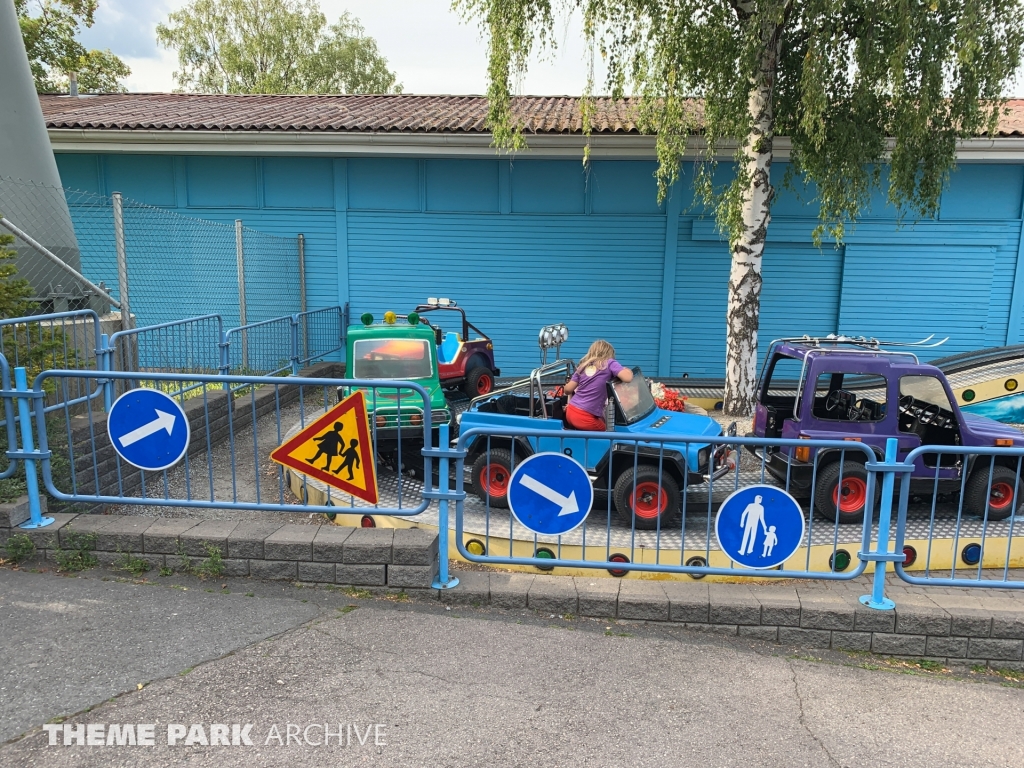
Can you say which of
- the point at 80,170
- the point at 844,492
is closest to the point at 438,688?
the point at 844,492

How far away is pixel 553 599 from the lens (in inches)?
161

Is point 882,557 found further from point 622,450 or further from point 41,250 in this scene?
point 41,250

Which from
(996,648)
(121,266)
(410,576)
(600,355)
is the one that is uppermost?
(121,266)

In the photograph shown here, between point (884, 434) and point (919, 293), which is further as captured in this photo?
point (919, 293)

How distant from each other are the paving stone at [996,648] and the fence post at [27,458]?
5624 millimetres

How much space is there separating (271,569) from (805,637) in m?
3.19

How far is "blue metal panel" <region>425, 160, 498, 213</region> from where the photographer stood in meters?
12.1

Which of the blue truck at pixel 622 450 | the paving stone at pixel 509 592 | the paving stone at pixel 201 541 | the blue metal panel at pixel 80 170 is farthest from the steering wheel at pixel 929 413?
the blue metal panel at pixel 80 170

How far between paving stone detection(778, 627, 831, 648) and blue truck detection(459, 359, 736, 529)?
1.66m

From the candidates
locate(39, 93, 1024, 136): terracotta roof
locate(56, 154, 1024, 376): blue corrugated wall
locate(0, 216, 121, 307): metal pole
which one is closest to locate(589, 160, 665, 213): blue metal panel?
locate(56, 154, 1024, 376): blue corrugated wall

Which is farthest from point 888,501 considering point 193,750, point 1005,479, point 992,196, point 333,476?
point 992,196

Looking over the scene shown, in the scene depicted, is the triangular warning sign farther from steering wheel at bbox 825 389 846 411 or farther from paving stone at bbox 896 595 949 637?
steering wheel at bbox 825 389 846 411

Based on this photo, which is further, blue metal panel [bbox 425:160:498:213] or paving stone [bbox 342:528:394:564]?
blue metal panel [bbox 425:160:498:213]

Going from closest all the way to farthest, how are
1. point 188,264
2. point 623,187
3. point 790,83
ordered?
point 790,83
point 188,264
point 623,187
